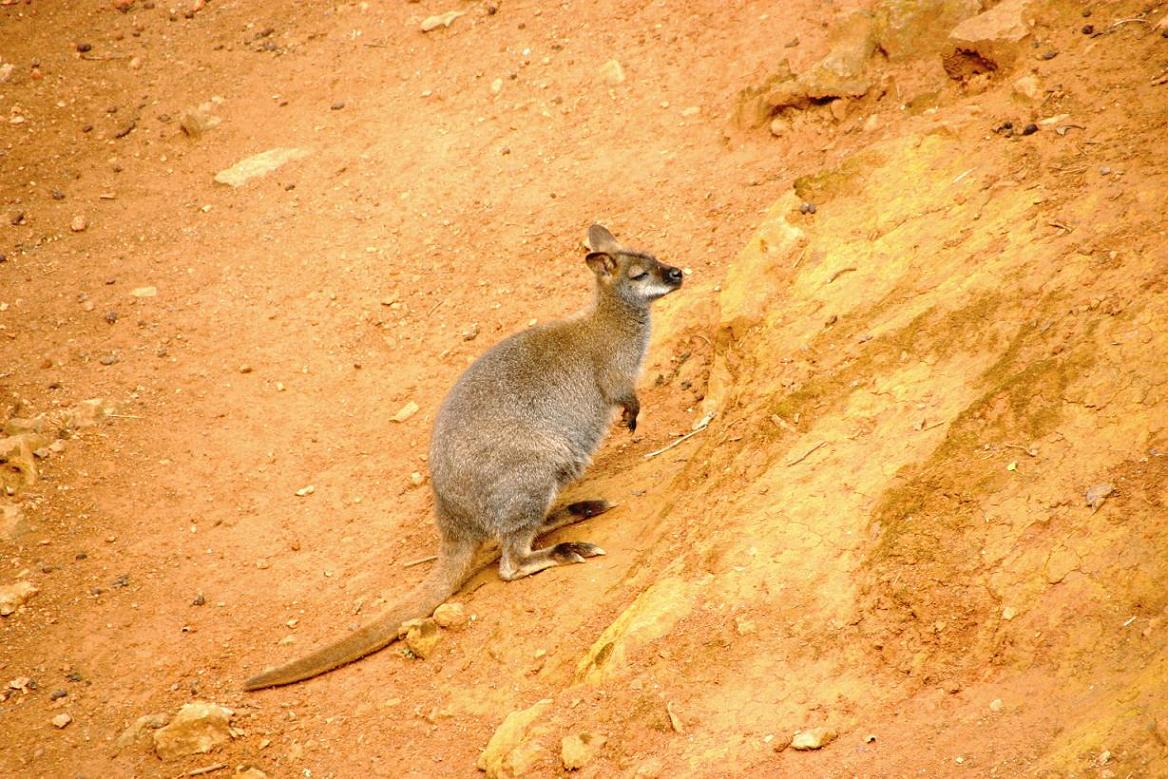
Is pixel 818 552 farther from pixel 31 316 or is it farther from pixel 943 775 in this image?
pixel 31 316

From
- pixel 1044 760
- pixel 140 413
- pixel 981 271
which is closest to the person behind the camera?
pixel 1044 760

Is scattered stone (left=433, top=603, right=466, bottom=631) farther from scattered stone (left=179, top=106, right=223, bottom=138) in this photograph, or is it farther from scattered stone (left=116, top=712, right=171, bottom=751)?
scattered stone (left=179, top=106, right=223, bottom=138)

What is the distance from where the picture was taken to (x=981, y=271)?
513 cm

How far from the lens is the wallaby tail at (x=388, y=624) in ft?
18.6

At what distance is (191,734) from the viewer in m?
5.32

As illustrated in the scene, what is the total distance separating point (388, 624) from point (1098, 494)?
11.9ft

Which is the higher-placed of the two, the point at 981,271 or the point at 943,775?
the point at 981,271

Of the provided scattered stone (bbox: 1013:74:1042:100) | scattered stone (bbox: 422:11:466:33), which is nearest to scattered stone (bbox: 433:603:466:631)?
scattered stone (bbox: 1013:74:1042:100)

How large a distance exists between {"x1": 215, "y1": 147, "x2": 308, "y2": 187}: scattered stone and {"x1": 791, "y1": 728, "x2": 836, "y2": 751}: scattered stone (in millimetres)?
8071

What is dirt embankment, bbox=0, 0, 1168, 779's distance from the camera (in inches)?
161

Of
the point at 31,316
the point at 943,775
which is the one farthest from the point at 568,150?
the point at 943,775

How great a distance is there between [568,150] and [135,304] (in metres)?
3.90

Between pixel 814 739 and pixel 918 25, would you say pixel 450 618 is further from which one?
pixel 918 25

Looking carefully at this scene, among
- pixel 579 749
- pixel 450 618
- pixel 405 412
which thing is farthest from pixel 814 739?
pixel 405 412
